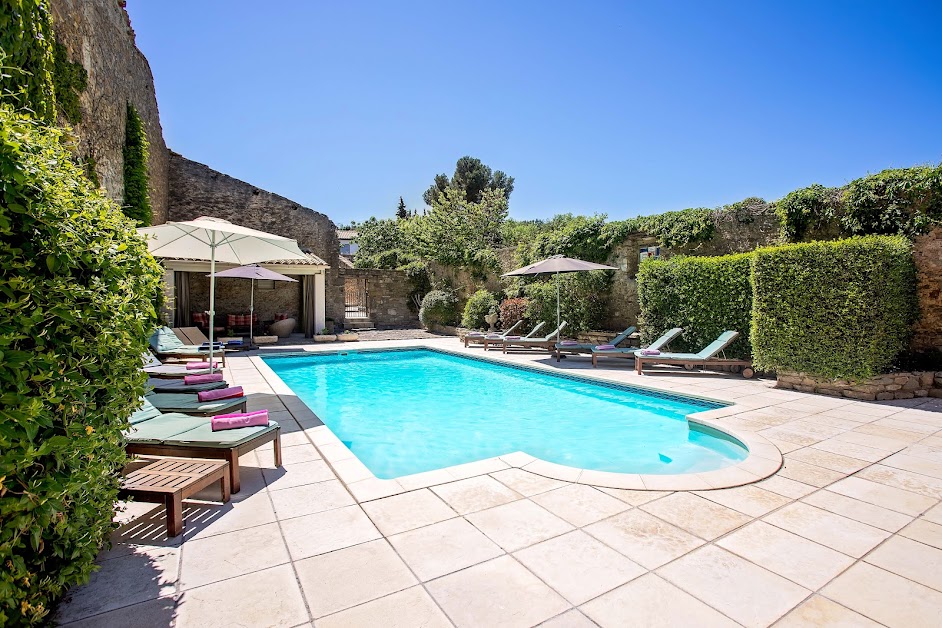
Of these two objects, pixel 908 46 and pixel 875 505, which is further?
pixel 908 46

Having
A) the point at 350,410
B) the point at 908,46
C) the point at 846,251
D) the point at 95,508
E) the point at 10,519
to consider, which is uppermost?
the point at 908,46

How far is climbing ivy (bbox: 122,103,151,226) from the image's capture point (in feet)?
33.7

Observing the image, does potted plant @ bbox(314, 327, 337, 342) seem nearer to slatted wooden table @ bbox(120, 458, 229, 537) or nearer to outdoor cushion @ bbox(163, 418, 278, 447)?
outdoor cushion @ bbox(163, 418, 278, 447)

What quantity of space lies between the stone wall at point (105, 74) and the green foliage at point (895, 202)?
40.8 feet

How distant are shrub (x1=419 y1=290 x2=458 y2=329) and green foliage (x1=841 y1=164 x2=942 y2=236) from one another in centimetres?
1194

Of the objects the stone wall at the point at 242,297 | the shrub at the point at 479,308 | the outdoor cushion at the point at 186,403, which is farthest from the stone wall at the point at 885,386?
the stone wall at the point at 242,297

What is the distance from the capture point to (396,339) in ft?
51.2

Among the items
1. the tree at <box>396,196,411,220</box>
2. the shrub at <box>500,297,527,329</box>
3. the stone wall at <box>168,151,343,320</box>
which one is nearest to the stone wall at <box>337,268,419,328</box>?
the stone wall at <box>168,151,343,320</box>

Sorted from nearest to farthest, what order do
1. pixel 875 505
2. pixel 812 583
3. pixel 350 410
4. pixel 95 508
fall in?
pixel 95 508, pixel 812 583, pixel 875 505, pixel 350 410

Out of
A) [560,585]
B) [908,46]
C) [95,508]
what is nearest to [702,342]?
[908,46]

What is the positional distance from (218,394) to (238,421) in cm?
147

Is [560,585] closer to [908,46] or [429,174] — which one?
[908,46]

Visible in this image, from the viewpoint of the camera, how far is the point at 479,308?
15.3m

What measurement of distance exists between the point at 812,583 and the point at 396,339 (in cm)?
1407
